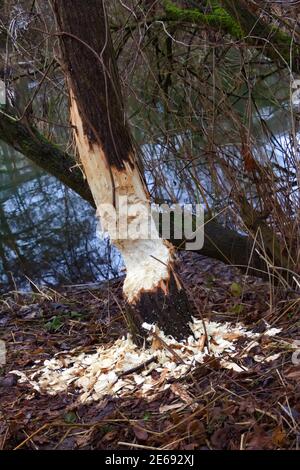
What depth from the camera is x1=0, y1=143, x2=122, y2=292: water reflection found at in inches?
265

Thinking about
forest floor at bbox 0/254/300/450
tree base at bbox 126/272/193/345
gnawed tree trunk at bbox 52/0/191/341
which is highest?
gnawed tree trunk at bbox 52/0/191/341

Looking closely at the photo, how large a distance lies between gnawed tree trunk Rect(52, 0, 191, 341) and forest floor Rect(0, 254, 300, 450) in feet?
1.33

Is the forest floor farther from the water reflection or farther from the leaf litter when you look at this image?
the water reflection

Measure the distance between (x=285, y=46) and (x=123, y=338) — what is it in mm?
2807

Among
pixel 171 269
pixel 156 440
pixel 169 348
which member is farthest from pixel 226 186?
pixel 156 440

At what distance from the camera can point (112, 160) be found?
316 cm

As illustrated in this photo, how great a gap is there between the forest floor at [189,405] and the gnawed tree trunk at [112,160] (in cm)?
41

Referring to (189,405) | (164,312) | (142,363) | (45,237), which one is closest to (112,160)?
(164,312)

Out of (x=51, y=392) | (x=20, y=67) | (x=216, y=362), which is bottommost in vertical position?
(x=51, y=392)

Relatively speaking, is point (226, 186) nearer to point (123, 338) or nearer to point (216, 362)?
point (123, 338)

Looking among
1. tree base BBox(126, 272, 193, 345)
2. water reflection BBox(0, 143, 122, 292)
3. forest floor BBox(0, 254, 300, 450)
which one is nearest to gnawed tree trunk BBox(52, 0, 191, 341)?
tree base BBox(126, 272, 193, 345)

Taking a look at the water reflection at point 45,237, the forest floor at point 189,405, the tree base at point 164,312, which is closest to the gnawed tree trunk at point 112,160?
the tree base at point 164,312

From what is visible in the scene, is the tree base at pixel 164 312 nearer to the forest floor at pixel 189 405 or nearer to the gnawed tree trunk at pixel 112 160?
the gnawed tree trunk at pixel 112 160

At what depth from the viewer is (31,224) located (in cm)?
844
